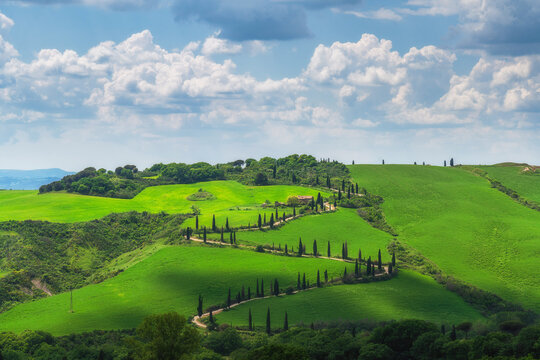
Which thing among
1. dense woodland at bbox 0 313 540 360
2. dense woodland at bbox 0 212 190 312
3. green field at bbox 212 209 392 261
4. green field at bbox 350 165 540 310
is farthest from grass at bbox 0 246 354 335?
green field at bbox 350 165 540 310

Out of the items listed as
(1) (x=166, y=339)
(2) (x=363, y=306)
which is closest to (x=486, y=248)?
(2) (x=363, y=306)

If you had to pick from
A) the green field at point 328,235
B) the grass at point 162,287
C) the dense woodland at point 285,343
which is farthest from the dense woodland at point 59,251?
the dense woodland at point 285,343

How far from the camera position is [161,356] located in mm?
84250

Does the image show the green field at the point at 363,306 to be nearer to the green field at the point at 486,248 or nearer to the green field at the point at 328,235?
the green field at the point at 486,248

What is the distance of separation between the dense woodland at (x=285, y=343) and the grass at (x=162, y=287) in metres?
11.0

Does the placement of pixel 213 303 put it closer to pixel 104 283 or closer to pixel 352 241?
pixel 104 283

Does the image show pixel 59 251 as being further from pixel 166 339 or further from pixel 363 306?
pixel 166 339

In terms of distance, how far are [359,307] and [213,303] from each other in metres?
33.8

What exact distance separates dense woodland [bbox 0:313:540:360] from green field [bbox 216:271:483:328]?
6.18 m

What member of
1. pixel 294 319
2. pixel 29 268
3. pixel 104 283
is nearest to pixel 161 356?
pixel 294 319

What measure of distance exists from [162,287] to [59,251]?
167ft

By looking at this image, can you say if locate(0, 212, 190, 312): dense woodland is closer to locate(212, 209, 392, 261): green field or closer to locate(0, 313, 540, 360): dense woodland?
locate(212, 209, 392, 261): green field

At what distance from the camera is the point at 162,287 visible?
137875mm

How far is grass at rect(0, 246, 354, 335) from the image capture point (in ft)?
396
